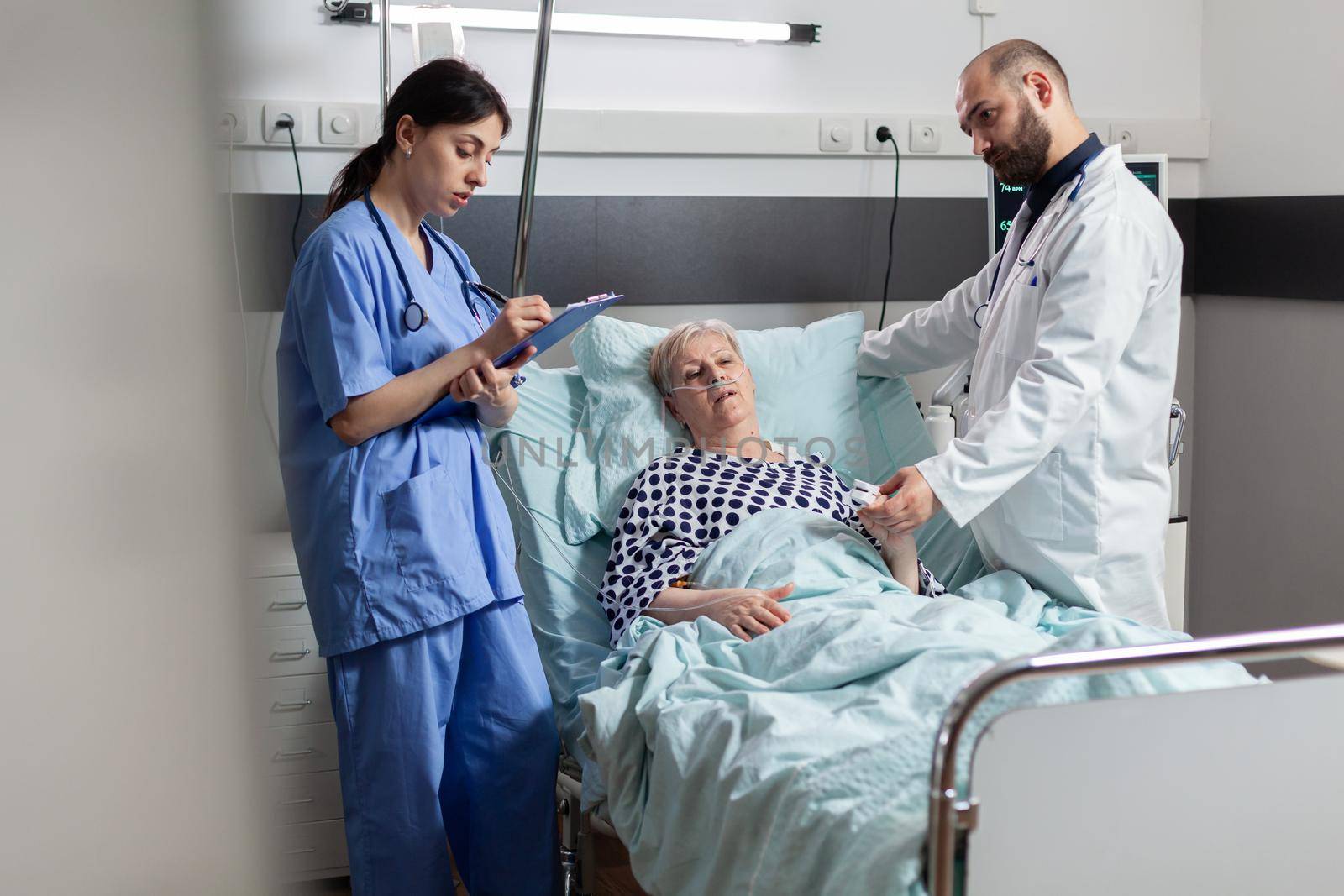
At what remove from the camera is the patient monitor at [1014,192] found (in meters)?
2.70

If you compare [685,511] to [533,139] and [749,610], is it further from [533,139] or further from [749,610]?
[533,139]

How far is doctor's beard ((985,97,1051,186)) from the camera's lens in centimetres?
208

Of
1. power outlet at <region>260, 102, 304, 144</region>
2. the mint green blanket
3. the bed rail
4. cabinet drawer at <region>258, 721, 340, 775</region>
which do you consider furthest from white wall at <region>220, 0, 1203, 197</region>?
cabinet drawer at <region>258, 721, 340, 775</region>

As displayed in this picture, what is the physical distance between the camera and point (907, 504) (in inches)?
73.3

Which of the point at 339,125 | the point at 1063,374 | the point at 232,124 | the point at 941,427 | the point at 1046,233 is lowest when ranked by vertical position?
the point at 941,427

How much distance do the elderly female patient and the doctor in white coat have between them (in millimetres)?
201

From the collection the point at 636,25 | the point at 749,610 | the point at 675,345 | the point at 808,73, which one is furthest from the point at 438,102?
the point at 808,73

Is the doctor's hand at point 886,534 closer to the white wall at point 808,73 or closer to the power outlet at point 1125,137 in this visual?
the white wall at point 808,73

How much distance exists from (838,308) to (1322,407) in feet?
4.05

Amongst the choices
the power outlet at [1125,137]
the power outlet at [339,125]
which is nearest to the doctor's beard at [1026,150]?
the power outlet at [1125,137]

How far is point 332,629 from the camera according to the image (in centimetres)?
166

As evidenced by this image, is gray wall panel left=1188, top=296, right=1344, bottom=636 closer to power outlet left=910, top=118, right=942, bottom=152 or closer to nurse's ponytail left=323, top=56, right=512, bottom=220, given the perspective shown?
power outlet left=910, top=118, right=942, bottom=152

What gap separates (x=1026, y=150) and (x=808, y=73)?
92 centimetres

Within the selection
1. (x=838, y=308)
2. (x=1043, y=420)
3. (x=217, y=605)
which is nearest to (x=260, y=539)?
(x=217, y=605)
